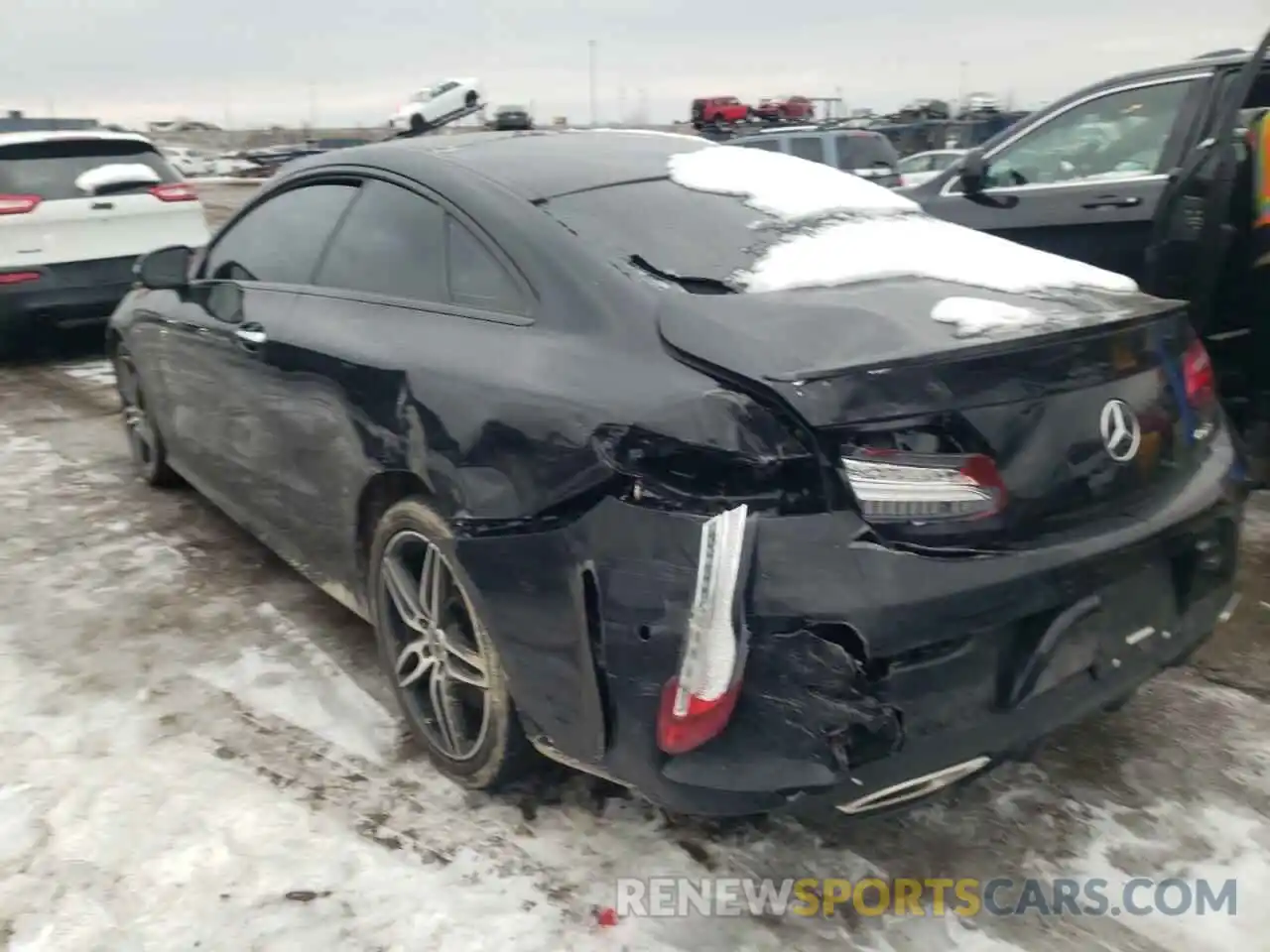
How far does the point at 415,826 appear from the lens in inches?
105

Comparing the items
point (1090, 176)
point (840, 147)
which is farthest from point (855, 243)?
point (840, 147)

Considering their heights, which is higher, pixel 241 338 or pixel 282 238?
pixel 282 238

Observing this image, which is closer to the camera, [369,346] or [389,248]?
[369,346]

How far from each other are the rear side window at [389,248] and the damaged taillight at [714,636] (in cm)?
122

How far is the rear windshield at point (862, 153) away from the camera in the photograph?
13.4m

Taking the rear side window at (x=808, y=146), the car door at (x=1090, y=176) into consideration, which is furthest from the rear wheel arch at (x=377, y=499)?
the rear side window at (x=808, y=146)

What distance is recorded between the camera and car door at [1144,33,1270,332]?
421 cm

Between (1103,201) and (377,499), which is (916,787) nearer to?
(377,499)

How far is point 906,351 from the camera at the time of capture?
2121 millimetres

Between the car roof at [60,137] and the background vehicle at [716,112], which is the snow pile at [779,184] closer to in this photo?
the car roof at [60,137]

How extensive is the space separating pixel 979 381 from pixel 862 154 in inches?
483

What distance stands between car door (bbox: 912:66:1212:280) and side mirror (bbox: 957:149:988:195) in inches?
0.8

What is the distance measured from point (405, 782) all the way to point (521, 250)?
1386 mm

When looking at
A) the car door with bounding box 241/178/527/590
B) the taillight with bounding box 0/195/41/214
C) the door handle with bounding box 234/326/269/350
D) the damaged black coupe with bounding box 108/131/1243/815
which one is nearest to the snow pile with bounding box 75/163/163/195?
the taillight with bounding box 0/195/41/214
